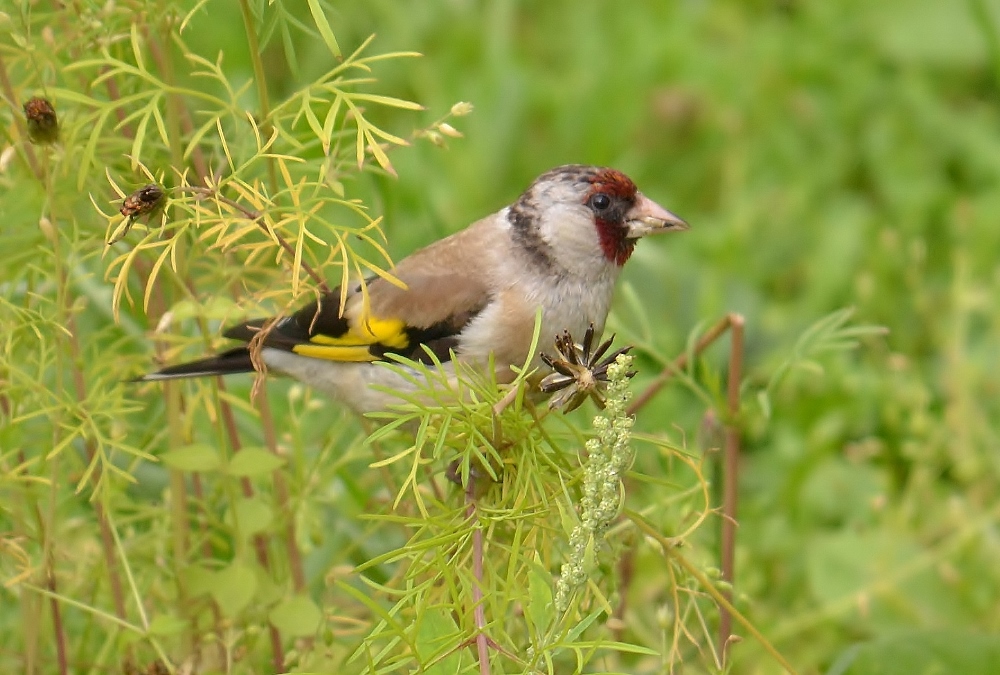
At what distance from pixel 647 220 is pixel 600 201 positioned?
9 centimetres

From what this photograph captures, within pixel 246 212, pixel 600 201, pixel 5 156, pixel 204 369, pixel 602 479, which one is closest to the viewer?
pixel 602 479

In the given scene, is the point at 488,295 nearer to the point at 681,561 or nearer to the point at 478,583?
the point at 681,561

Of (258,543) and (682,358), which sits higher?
(682,358)

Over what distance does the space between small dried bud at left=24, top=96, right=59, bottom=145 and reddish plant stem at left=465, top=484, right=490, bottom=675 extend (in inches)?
25.8

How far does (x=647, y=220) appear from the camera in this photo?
2.43 metres

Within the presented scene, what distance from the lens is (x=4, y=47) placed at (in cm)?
175

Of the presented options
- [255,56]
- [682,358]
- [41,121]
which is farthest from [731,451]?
[41,121]

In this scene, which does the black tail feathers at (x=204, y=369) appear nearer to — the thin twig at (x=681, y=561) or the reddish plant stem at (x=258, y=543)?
the reddish plant stem at (x=258, y=543)

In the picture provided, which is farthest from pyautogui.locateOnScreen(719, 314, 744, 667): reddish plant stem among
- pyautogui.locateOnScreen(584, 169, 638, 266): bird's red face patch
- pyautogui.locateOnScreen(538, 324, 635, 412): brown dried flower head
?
pyautogui.locateOnScreen(538, 324, 635, 412): brown dried flower head

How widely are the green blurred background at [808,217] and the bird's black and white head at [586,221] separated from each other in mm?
164

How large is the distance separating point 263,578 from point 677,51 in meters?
2.88

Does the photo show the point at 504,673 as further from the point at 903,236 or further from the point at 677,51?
Answer: the point at 677,51

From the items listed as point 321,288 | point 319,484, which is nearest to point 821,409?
point 319,484

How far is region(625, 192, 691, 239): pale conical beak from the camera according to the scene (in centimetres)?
241
